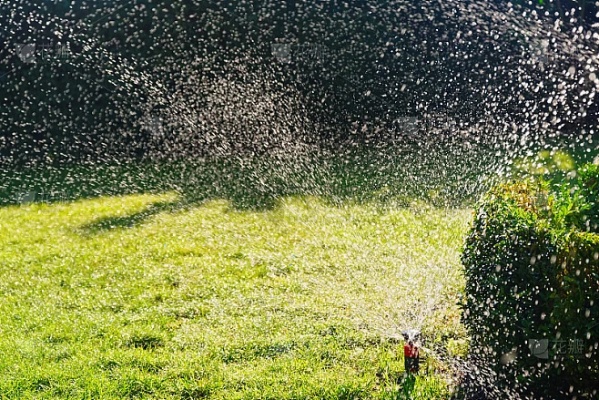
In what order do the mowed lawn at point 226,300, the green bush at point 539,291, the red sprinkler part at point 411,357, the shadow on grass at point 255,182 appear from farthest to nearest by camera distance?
1. the shadow on grass at point 255,182
2. the mowed lawn at point 226,300
3. the red sprinkler part at point 411,357
4. the green bush at point 539,291

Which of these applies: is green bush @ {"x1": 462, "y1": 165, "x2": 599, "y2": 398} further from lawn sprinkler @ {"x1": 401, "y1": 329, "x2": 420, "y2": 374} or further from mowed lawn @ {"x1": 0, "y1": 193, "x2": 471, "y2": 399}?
mowed lawn @ {"x1": 0, "y1": 193, "x2": 471, "y2": 399}

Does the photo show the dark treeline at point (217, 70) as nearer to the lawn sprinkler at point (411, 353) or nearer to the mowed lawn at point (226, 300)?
the mowed lawn at point (226, 300)

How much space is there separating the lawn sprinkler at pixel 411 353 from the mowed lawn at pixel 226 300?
8 cm

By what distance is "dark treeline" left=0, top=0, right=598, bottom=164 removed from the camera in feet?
34.1

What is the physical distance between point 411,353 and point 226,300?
1663 mm

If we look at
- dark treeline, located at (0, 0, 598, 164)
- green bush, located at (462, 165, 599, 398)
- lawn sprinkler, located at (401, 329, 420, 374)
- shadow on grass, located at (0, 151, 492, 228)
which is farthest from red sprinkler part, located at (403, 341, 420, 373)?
dark treeline, located at (0, 0, 598, 164)

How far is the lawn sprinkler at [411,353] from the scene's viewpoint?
10.8 feet

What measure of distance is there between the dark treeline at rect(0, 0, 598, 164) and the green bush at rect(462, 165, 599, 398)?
7.14 meters

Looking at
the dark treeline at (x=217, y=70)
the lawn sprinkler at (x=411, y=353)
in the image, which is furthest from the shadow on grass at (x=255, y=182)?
the lawn sprinkler at (x=411, y=353)

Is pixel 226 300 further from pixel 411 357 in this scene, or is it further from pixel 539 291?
pixel 539 291

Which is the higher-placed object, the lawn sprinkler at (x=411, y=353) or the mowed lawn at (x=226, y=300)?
the lawn sprinkler at (x=411, y=353)

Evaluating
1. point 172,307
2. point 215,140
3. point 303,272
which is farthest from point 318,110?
point 172,307

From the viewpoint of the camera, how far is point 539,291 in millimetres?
2881

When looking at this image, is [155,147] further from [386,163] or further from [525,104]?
[525,104]
